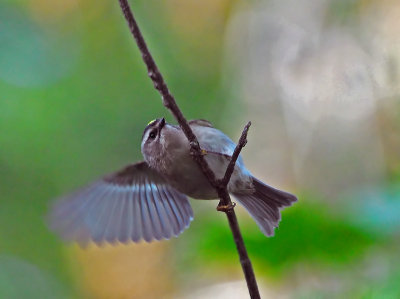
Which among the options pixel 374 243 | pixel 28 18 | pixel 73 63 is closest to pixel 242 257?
pixel 374 243

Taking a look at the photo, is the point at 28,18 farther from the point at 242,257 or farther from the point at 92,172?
the point at 242,257

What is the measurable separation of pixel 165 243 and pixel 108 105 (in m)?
1.29

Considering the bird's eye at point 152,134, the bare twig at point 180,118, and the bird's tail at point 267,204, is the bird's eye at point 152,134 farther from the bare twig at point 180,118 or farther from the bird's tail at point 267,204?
the bare twig at point 180,118

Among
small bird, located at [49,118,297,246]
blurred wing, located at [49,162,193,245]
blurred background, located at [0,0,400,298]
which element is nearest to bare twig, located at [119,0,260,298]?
small bird, located at [49,118,297,246]

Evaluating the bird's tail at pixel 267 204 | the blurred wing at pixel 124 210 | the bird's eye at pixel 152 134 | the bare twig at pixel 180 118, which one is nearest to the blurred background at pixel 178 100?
the blurred wing at pixel 124 210

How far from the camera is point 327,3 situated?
4609 millimetres

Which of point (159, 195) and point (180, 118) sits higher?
point (159, 195)

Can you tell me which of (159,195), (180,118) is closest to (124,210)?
(159,195)

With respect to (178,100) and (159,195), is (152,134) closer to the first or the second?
(159,195)

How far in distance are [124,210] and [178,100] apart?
8.60ft

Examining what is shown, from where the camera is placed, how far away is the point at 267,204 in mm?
1828

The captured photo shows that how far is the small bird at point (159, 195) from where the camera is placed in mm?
1706

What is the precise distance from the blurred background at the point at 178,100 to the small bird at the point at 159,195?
0.98 m

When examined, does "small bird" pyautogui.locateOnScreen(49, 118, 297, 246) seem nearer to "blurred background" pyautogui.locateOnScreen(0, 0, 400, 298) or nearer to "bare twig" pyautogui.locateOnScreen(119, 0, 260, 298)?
"bare twig" pyautogui.locateOnScreen(119, 0, 260, 298)
